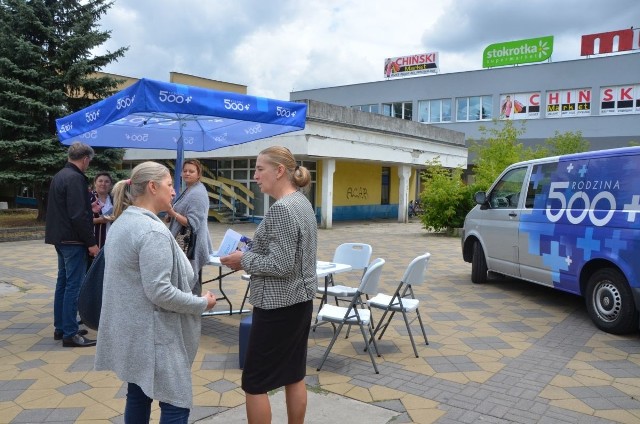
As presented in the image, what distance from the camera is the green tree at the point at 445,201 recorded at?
56.1 ft

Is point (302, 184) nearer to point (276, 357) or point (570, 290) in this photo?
point (276, 357)

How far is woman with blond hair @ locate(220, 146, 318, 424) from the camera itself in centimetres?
273

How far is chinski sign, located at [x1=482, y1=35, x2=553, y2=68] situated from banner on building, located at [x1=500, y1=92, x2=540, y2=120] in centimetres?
493

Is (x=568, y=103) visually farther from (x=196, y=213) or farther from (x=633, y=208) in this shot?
(x=196, y=213)

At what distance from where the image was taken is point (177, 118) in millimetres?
6664

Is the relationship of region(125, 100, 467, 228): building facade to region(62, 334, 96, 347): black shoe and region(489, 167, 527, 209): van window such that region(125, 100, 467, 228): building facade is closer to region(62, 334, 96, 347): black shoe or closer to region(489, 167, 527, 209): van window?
region(489, 167, 527, 209): van window

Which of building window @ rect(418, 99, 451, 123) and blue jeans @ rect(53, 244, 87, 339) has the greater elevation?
building window @ rect(418, 99, 451, 123)

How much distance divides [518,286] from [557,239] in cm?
233

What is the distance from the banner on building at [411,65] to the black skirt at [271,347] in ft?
140

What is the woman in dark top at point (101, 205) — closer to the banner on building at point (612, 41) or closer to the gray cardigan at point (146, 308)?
the gray cardigan at point (146, 308)

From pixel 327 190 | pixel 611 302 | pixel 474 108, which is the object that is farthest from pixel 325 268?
pixel 474 108

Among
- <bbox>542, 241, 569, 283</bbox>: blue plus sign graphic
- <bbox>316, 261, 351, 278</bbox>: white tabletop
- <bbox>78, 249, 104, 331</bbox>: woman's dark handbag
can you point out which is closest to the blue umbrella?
<bbox>316, 261, 351, 278</bbox>: white tabletop

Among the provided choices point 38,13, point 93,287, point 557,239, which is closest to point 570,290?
point 557,239

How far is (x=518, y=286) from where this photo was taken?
8750 mm
